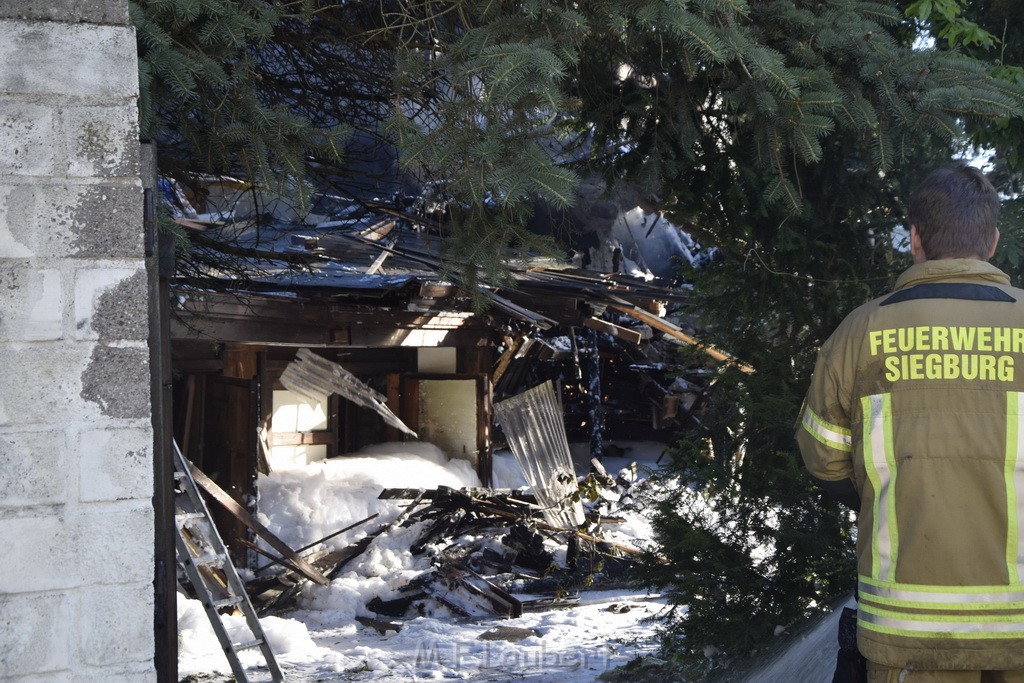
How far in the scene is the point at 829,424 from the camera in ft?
8.79

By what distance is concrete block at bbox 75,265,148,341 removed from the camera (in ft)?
8.50

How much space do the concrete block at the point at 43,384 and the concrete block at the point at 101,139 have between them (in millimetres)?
479

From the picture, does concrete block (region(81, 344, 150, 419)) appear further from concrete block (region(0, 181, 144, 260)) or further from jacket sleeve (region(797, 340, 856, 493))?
jacket sleeve (region(797, 340, 856, 493))

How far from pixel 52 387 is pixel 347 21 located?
3042mm

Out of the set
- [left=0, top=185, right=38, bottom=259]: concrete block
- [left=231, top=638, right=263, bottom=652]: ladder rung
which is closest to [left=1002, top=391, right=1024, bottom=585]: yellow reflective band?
[left=0, top=185, right=38, bottom=259]: concrete block

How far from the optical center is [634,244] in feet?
55.0

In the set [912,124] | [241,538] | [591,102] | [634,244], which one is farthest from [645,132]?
[634,244]

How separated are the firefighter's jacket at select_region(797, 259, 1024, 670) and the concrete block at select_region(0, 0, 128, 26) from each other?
2.21m

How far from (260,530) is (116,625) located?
6.44m

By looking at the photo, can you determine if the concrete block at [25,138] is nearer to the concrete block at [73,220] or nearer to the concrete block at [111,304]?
the concrete block at [73,220]

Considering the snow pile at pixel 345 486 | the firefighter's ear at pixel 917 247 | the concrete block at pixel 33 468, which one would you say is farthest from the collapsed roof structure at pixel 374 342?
the firefighter's ear at pixel 917 247

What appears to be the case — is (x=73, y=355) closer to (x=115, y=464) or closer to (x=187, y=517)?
(x=115, y=464)

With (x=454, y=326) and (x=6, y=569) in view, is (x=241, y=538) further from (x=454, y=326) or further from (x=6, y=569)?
Result: (x=6, y=569)

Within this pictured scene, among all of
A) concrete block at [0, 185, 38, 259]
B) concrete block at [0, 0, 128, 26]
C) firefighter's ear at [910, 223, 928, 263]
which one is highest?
concrete block at [0, 0, 128, 26]
